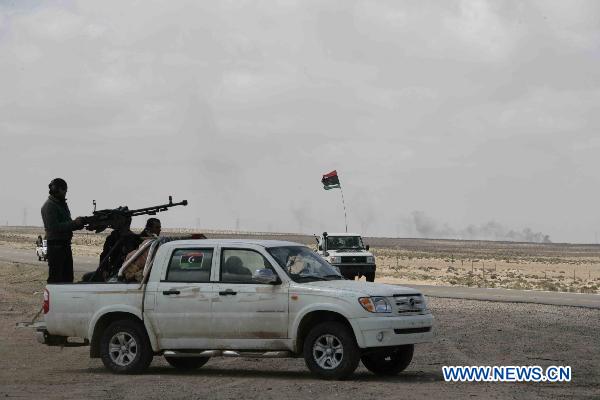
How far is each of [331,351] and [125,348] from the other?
9.86 feet

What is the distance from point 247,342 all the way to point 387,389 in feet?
6.74

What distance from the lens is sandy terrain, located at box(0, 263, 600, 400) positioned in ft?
39.5

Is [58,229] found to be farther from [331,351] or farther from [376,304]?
[376,304]

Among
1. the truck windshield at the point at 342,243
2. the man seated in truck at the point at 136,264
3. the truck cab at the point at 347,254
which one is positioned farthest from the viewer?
the truck windshield at the point at 342,243

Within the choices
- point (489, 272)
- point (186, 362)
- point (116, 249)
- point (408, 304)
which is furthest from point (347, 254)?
point (489, 272)

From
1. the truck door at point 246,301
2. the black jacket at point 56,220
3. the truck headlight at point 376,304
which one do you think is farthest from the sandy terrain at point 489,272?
the truck headlight at point 376,304

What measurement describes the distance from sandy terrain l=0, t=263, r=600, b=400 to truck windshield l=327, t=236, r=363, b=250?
54.3ft

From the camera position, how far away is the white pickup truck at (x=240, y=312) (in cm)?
1288

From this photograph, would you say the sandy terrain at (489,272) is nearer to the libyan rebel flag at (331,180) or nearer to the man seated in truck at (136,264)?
the libyan rebel flag at (331,180)

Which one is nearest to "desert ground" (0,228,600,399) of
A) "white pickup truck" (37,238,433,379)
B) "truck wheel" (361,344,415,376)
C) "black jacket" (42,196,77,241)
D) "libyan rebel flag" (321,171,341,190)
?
"truck wheel" (361,344,415,376)

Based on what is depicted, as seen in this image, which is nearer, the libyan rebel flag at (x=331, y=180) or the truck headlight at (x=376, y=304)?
the truck headlight at (x=376, y=304)

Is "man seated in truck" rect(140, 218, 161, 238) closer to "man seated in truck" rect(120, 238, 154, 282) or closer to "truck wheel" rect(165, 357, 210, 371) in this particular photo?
"man seated in truck" rect(120, 238, 154, 282)

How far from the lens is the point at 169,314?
45.4 feet

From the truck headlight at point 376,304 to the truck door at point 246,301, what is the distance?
1.05 m
